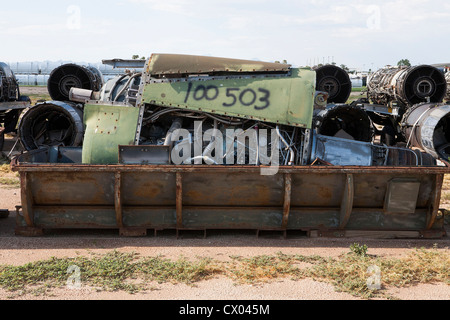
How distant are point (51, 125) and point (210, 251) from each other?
974 centimetres

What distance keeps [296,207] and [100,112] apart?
11.3 ft

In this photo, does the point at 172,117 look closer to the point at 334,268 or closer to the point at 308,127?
the point at 308,127

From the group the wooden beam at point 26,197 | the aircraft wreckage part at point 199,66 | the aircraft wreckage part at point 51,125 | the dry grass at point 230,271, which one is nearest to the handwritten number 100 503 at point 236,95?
the aircraft wreckage part at point 199,66

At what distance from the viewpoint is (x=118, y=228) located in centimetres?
667

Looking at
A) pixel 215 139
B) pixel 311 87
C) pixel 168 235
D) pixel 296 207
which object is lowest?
pixel 168 235

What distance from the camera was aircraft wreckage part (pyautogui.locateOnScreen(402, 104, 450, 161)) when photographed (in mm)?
13367

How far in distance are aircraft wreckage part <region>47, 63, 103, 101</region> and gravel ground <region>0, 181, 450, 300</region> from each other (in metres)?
9.34

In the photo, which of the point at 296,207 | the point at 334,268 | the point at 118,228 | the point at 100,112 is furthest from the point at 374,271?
the point at 100,112

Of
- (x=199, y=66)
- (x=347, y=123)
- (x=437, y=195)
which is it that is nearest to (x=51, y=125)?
(x=199, y=66)

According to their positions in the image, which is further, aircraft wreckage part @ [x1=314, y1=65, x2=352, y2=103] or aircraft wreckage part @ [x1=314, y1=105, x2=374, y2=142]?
aircraft wreckage part @ [x1=314, y1=65, x2=352, y2=103]

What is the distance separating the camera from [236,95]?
7062mm

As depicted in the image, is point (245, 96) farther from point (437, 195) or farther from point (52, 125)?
point (52, 125)

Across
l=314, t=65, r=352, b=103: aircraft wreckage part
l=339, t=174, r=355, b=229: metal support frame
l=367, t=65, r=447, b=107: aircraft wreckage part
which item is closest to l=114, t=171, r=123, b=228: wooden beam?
l=339, t=174, r=355, b=229: metal support frame

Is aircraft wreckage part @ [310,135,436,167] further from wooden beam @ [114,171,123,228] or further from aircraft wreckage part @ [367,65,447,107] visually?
aircraft wreckage part @ [367,65,447,107]
